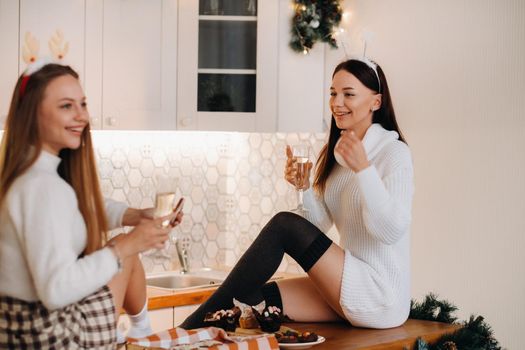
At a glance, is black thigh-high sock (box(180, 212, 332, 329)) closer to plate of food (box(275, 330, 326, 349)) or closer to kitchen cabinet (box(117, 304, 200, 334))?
plate of food (box(275, 330, 326, 349))

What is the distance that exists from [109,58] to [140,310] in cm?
140

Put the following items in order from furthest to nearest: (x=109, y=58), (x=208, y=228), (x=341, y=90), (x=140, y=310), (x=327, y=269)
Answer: (x=208, y=228), (x=109, y=58), (x=341, y=90), (x=327, y=269), (x=140, y=310)

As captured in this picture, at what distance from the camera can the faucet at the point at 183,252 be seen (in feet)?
13.2

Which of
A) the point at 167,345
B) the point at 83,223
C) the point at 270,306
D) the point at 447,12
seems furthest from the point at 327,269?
the point at 447,12

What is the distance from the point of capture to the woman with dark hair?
8.98 ft

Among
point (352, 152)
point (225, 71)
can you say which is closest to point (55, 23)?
point (225, 71)

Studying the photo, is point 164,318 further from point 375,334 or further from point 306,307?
point 375,334

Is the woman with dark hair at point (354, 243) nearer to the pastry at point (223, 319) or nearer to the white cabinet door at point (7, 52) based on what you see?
the pastry at point (223, 319)

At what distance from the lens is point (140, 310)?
2430 millimetres

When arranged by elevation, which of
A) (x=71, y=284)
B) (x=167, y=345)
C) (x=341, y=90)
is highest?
(x=341, y=90)

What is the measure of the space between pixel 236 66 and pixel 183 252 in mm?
964

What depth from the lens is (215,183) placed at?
421cm

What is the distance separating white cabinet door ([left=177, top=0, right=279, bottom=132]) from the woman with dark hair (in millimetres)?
815

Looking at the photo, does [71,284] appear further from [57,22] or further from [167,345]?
[57,22]
